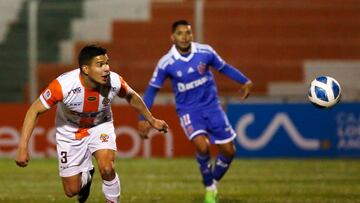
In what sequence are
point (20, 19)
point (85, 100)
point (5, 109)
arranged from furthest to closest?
point (20, 19), point (5, 109), point (85, 100)

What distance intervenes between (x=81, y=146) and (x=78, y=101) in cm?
62

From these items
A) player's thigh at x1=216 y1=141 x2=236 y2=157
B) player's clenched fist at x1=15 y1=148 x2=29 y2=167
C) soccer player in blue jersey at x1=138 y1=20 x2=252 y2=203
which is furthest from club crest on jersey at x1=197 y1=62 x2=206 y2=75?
player's clenched fist at x1=15 y1=148 x2=29 y2=167

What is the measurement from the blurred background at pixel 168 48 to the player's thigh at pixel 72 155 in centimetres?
974

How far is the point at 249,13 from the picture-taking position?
2288cm

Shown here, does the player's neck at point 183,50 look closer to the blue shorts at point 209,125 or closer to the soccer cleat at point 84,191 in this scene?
the blue shorts at point 209,125

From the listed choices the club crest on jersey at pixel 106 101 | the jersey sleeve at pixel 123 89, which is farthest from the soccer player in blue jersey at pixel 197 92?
the club crest on jersey at pixel 106 101

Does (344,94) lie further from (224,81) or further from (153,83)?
(153,83)

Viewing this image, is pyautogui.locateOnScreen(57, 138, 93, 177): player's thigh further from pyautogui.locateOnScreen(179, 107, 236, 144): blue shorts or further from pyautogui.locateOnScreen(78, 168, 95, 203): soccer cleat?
pyautogui.locateOnScreen(179, 107, 236, 144): blue shorts

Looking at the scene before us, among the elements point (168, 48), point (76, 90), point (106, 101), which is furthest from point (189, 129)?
point (168, 48)

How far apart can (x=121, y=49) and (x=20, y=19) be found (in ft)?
8.48

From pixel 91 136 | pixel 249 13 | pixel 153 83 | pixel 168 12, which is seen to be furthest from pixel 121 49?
pixel 91 136

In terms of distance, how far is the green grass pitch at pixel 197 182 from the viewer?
11266 millimetres

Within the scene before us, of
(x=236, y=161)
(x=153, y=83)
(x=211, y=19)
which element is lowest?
(x=236, y=161)

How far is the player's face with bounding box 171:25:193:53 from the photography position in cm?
1104
